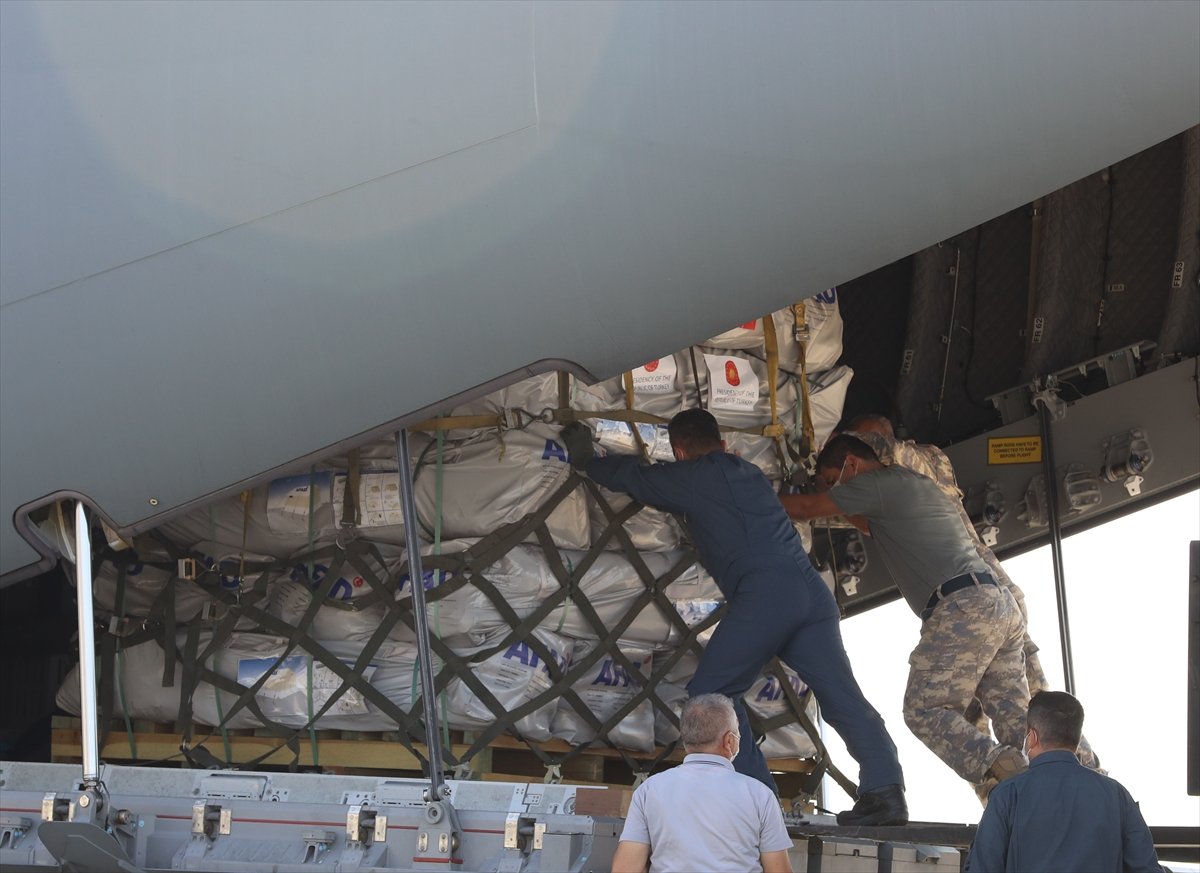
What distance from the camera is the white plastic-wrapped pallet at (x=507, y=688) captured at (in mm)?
4715

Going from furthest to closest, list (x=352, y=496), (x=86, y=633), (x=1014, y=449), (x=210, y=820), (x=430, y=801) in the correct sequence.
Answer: (x=1014, y=449)
(x=352, y=496)
(x=210, y=820)
(x=430, y=801)
(x=86, y=633)

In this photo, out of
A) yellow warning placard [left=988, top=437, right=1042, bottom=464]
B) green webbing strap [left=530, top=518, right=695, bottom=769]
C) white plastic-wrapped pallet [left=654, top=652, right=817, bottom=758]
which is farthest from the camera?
yellow warning placard [left=988, top=437, right=1042, bottom=464]

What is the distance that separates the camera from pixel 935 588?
18.4ft

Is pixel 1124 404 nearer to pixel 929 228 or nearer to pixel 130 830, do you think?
pixel 929 228

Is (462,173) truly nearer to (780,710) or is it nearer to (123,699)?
(123,699)

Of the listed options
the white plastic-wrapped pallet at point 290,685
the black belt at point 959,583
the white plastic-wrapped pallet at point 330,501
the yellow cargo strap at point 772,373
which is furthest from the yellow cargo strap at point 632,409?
the black belt at point 959,583

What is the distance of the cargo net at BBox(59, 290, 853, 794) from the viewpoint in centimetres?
471

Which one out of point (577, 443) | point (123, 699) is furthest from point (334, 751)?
→ point (577, 443)

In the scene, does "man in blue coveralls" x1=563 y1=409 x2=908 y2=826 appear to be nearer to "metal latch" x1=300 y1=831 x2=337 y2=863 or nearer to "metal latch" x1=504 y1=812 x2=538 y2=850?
"metal latch" x1=504 y1=812 x2=538 y2=850

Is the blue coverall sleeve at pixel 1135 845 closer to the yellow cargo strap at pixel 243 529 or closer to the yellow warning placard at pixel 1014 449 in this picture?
the yellow cargo strap at pixel 243 529

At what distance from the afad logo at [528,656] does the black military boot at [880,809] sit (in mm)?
1202

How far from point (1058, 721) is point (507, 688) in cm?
197

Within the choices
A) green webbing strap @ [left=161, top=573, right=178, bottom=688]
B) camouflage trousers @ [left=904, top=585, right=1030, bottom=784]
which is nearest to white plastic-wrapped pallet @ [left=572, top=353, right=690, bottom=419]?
camouflage trousers @ [left=904, top=585, right=1030, bottom=784]

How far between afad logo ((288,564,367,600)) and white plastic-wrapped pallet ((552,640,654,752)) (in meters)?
0.86
